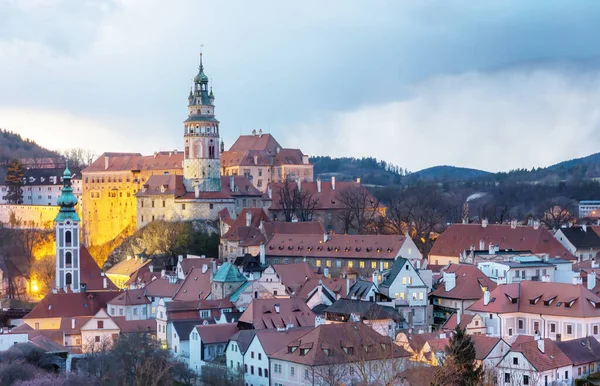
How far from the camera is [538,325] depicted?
5475 cm

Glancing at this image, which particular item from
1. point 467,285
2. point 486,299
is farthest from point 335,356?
point 467,285

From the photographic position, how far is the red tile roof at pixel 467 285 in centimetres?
6188

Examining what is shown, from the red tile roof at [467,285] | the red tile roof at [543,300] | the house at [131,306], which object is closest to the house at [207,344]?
the house at [131,306]

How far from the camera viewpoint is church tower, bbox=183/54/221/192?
305ft

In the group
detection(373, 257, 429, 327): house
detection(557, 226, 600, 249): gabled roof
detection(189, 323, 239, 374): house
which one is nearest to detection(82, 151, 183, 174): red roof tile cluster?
detection(557, 226, 600, 249): gabled roof

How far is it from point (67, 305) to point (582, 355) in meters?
31.3

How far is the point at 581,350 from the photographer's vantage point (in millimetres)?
48562

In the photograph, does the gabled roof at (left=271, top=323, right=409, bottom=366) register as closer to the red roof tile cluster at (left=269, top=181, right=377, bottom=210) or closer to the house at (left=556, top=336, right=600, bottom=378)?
the house at (left=556, top=336, right=600, bottom=378)

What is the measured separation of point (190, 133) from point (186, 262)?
20193mm

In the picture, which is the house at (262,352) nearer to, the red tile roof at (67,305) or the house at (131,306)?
the house at (131,306)

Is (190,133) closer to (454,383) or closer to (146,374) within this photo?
(146,374)

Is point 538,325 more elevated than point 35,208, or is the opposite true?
point 35,208

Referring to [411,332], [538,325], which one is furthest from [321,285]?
[538,325]

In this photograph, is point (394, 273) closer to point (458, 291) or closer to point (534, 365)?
point (458, 291)
